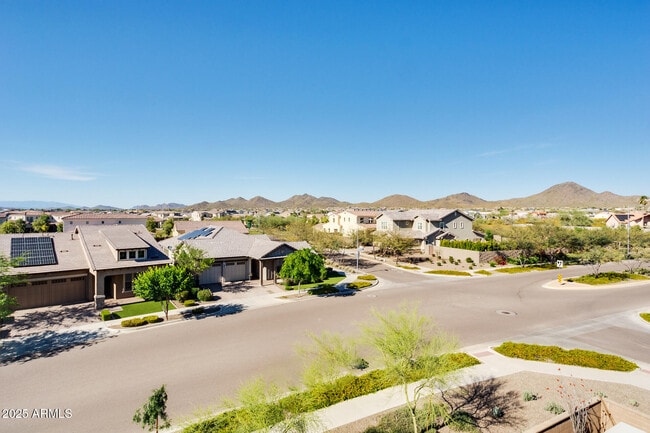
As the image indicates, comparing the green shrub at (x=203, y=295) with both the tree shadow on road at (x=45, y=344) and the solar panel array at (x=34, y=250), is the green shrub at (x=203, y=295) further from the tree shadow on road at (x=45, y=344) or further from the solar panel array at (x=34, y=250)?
the solar panel array at (x=34, y=250)

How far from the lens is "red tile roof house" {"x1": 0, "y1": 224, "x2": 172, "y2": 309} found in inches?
984

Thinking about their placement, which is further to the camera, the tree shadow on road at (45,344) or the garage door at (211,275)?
the garage door at (211,275)

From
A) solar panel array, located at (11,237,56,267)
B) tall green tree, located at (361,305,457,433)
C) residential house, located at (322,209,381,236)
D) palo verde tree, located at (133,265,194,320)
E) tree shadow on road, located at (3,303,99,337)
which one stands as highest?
residential house, located at (322,209,381,236)

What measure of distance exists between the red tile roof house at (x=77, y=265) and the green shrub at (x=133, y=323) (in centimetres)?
553

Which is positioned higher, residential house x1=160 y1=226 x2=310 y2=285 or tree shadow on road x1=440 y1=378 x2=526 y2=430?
residential house x1=160 y1=226 x2=310 y2=285

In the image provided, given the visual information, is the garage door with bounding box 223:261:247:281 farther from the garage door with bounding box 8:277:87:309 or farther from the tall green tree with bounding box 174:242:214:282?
the garage door with bounding box 8:277:87:309

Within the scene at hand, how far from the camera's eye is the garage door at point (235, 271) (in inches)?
1364

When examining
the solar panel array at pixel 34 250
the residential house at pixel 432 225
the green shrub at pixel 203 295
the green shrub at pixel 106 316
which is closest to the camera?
the green shrub at pixel 106 316

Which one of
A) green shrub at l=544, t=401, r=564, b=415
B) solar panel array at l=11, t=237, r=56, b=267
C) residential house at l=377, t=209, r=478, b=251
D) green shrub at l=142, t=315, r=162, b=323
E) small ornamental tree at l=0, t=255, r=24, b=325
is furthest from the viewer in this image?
residential house at l=377, t=209, r=478, b=251

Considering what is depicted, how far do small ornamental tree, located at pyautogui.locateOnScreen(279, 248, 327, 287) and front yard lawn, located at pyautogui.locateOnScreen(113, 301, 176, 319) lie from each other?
418 inches

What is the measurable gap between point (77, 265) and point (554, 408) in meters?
34.6

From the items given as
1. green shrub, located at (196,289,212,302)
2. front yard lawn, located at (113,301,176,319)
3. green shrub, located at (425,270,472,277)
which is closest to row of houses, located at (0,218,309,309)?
front yard lawn, located at (113,301,176,319)

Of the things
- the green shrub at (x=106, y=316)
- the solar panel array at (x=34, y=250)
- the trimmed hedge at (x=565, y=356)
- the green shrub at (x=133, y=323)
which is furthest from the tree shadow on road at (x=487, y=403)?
the solar panel array at (x=34, y=250)

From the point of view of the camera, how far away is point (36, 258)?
26.0m
